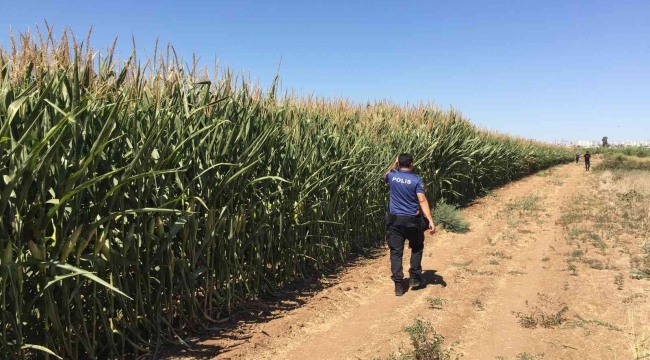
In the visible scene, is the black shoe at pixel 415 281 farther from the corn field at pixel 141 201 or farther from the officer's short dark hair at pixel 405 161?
the officer's short dark hair at pixel 405 161

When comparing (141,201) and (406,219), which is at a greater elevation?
(141,201)

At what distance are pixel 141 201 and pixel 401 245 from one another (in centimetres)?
367

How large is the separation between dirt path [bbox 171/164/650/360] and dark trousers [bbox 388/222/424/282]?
0.32 meters

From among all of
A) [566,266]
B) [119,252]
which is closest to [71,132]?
[119,252]

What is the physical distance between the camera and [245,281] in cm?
477

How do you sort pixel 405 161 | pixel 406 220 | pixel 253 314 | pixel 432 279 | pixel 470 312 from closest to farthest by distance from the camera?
pixel 253 314 < pixel 470 312 < pixel 406 220 < pixel 405 161 < pixel 432 279

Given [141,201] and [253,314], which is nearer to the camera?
[141,201]

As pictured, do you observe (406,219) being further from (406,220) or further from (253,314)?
(253,314)

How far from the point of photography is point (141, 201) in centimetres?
346

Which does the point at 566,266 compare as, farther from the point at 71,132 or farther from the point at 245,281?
the point at 71,132

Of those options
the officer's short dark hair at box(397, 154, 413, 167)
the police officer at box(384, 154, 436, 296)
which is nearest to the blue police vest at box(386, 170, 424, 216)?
the police officer at box(384, 154, 436, 296)

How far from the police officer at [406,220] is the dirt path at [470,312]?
32 centimetres

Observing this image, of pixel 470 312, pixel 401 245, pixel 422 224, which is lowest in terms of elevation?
pixel 470 312

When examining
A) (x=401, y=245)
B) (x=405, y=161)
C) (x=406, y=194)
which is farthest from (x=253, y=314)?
(x=405, y=161)
